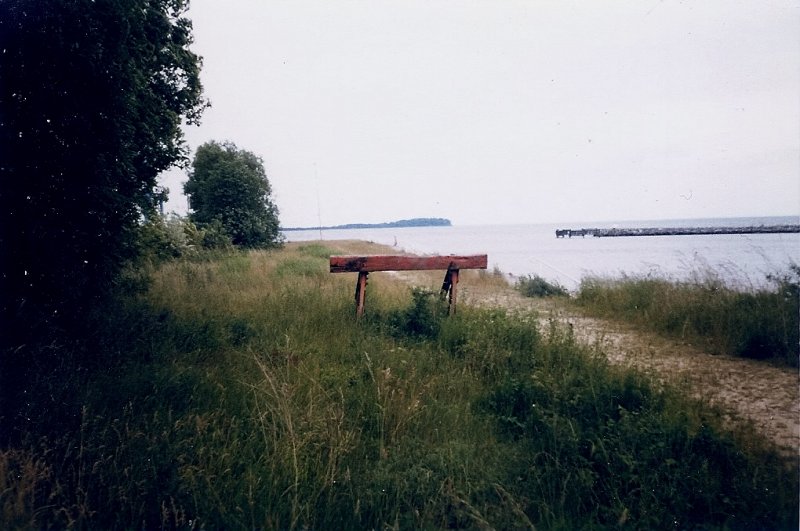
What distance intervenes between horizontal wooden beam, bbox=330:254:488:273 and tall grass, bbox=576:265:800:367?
336 cm

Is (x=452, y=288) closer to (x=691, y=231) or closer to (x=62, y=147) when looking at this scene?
Result: (x=62, y=147)

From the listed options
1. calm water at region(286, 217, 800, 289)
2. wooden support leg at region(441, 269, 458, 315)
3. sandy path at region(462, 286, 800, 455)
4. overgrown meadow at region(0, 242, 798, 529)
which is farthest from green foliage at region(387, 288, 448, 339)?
calm water at region(286, 217, 800, 289)

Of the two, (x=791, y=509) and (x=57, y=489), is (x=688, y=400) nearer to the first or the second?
(x=791, y=509)

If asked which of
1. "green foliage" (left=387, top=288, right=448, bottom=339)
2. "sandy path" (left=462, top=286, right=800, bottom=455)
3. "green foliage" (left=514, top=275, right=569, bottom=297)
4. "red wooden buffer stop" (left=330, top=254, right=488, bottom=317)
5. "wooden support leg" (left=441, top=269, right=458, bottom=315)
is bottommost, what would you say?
"sandy path" (left=462, top=286, right=800, bottom=455)

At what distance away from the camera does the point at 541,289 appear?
37.7ft

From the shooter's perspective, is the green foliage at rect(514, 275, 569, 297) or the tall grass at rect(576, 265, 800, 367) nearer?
the tall grass at rect(576, 265, 800, 367)

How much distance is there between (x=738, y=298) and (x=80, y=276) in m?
9.07

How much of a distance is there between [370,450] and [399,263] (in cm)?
356

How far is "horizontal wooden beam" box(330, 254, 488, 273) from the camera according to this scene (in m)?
5.86

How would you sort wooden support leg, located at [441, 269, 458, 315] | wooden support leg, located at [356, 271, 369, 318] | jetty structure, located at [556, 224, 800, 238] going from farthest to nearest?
jetty structure, located at [556, 224, 800, 238]
wooden support leg, located at [441, 269, 458, 315]
wooden support leg, located at [356, 271, 369, 318]

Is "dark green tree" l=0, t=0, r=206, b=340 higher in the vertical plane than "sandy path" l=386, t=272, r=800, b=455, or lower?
higher

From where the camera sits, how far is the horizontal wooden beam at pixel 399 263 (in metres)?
5.86

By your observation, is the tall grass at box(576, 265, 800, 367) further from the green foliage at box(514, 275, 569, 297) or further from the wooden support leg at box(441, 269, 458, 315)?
the wooden support leg at box(441, 269, 458, 315)

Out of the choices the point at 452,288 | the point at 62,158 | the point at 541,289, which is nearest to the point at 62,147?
the point at 62,158
